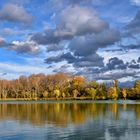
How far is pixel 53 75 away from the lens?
182375 millimetres

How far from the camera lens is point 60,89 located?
6624 inches

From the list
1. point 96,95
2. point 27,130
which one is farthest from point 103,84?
point 27,130

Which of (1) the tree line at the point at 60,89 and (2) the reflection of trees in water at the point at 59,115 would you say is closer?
(2) the reflection of trees in water at the point at 59,115

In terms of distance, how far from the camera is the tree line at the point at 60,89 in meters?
155

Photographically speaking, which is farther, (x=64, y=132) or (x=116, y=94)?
(x=116, y=94)

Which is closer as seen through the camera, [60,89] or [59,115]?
[59,115]

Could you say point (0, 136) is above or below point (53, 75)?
below

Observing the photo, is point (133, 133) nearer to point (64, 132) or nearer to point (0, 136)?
point (64, 132)

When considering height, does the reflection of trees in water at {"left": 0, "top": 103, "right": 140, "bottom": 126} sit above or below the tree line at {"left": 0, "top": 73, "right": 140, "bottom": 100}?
below

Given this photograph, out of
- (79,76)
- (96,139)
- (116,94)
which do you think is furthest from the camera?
(79,76)

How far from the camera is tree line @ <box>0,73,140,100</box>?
509 feet

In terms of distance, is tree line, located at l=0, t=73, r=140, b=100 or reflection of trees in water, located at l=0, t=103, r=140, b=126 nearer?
reflection of trees in water, located at l=0, t=103, r=140, b=126

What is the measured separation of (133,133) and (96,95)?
123m

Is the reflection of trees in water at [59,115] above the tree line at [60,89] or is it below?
below
